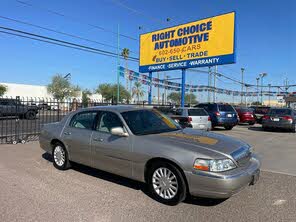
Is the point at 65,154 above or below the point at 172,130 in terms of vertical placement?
below

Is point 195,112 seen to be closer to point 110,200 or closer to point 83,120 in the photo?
point 83,120

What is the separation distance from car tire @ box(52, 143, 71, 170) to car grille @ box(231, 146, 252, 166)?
3839 mm

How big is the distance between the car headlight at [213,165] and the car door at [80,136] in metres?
2.52

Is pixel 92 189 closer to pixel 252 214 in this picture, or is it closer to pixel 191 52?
pixel 252 214

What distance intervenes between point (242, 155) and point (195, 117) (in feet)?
28.6

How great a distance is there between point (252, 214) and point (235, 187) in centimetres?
47

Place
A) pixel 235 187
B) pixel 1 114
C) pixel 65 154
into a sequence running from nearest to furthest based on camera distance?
1. pixel 235 187
2. pixel 65 154
3. pixel 1 114

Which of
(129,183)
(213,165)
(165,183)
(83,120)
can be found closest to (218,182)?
(213,165)

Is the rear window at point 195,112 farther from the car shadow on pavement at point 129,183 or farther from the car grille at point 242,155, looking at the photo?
the car grille at point 242,155

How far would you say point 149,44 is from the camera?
21359 millimetres

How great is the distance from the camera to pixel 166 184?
4.66m

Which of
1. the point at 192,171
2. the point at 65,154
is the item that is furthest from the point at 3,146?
the point at 192,171

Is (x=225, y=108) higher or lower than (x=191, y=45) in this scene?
lower

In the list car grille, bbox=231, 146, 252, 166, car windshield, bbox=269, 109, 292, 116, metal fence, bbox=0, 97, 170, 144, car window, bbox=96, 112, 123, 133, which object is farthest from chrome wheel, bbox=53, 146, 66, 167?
car windshield, bbox=269, 109, 292, 116
